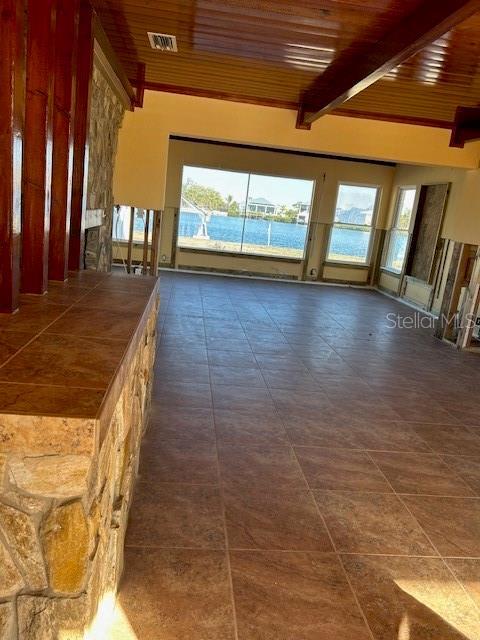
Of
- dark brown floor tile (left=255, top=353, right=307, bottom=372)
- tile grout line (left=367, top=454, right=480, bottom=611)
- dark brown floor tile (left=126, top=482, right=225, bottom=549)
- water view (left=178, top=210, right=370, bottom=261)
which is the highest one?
water view (left=178, top=210, right=370, bottom=261)

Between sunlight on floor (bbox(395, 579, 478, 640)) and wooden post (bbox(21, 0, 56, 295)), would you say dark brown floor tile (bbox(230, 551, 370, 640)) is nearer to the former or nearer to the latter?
sunlight on floor (bbox(395, 579, 478, 640))

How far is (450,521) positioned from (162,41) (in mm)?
4294

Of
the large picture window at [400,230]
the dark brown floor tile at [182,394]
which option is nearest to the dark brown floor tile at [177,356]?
the dark brown floor tile at [182,394]

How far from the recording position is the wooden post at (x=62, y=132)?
3.11 meters

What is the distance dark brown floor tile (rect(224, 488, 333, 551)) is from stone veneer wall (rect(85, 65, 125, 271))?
9.62ft

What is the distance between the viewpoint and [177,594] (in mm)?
2047

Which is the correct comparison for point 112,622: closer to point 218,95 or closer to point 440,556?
point 440,556

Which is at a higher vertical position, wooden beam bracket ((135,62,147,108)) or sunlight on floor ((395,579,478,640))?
wooden beam bracket ((135,62,147,108))

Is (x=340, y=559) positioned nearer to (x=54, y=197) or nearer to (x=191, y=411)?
(x=191, y=411)

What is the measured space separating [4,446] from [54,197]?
2304 millimetres

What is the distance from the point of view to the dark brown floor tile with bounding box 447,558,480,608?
7.29 ft

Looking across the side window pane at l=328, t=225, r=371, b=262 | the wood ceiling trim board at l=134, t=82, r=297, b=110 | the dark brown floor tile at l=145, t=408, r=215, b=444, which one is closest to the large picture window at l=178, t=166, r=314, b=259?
the side window pane at l=328, t=225, r=371, b=262

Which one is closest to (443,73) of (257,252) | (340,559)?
(340,559)

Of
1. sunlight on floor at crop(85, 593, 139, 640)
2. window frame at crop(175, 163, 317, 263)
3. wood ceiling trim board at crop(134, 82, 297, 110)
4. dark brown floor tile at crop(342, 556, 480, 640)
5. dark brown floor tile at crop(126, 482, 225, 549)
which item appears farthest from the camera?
window frame at crop(175, 163, 317, 263)
